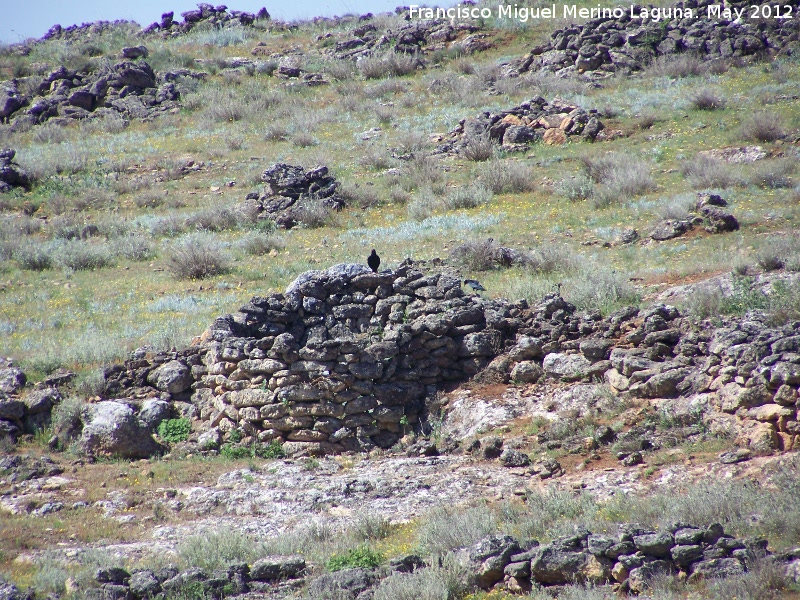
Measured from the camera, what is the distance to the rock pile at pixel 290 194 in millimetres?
19156

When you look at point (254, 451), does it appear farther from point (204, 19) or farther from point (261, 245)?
point (204, 19)

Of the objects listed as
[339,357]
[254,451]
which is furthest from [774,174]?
[254,451]

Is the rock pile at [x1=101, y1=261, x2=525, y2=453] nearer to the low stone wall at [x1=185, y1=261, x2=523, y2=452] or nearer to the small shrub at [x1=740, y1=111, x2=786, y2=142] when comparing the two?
the low stone wall at [x1=185, y1=261, x2=523, y2=452]

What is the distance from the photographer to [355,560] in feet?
20.1

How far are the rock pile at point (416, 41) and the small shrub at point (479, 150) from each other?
13487mm

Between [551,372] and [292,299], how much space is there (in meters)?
3.76

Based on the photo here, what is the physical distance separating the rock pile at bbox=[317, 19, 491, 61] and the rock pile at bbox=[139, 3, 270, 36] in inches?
324

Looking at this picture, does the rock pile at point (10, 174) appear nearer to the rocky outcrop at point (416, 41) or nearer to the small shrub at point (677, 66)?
the rocky outcrop at point (416, 41)

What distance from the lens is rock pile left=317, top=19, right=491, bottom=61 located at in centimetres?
3409

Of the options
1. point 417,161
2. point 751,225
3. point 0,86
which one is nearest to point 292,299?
point 751,225

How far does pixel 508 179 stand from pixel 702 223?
5.89 metres

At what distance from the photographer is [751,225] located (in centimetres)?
1381

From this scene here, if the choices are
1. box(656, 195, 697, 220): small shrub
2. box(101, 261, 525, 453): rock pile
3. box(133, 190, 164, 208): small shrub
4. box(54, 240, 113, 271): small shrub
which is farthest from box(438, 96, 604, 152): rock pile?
box(101, 261, 525, 453): rock pile

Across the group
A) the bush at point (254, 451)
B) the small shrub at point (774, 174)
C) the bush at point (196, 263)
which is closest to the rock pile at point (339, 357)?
the bush at point (254, 451)
